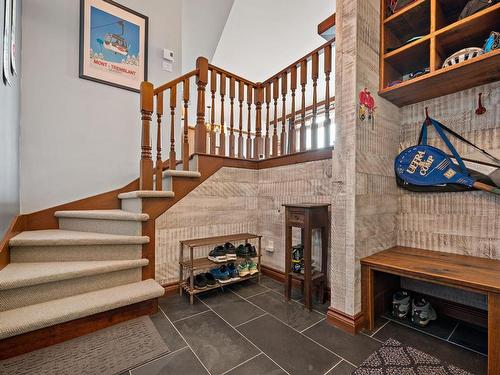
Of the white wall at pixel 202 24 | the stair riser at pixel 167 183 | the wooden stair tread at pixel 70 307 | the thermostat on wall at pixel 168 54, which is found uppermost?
the white wall at pixel 202 24

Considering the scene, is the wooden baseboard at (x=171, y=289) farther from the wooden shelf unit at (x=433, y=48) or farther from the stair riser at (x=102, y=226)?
the wooden shelf unit at (x=433, y=48)

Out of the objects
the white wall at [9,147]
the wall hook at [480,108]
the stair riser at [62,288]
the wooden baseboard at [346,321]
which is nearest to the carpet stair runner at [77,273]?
the stair riser at [62,288]

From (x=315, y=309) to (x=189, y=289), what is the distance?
3.30 feet

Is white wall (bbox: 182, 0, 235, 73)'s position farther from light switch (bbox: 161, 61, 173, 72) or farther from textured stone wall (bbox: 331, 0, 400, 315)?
textured stone wall (bbox: 331, 0, 400, 315)

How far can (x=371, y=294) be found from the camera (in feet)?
5.06

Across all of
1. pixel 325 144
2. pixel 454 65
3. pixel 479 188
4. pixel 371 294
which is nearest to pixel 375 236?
pixel 371 294

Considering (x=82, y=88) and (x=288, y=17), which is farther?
(x=288, y=17)

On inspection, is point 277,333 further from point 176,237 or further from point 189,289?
point 176,237

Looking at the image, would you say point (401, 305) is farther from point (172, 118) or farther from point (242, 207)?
point (172, 118)

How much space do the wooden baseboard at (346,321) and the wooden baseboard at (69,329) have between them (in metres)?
1.27

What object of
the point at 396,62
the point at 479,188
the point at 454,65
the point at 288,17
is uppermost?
the point at 288,17

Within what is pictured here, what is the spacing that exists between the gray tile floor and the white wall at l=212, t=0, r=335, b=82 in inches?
144

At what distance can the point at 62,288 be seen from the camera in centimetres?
153

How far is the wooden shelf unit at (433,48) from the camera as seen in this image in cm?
135
